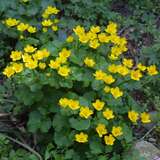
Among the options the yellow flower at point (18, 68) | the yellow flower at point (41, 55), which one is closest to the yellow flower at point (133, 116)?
the yellow flower at point (41, 55)

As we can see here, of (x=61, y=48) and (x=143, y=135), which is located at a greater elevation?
(x=61, y=48)

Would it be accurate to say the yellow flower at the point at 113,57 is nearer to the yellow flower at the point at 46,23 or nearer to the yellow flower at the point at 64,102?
the yellow flower at the point at 64,102

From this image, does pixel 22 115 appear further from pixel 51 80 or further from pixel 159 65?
pixel 159 65

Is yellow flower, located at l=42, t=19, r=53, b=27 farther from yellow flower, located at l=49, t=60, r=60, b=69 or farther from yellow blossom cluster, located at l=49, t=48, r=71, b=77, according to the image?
yellow flower, located at l=49, t=60, r=60, b=69

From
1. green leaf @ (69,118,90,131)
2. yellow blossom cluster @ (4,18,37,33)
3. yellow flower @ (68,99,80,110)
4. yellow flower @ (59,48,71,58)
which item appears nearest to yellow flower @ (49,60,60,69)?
yellow flower @ (59,48,71,58)

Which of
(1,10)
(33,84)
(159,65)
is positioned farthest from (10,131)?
(159,65)

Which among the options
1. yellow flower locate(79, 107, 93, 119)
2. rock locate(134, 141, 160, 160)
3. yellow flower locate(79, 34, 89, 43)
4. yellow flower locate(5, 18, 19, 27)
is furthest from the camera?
yellow flower locate(5, 18, 19, 27)
